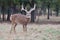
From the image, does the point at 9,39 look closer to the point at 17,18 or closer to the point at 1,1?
the point at 17,18

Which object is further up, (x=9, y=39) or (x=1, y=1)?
(x=1, y=1)

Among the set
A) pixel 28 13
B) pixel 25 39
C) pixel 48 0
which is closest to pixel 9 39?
pixel 25 39

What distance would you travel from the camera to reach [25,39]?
959 cm

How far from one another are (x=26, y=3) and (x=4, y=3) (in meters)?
2.77

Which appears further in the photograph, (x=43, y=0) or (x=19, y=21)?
(x=43, y=0)

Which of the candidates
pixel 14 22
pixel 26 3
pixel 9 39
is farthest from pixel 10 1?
pixel 9 39

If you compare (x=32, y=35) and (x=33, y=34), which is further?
(x=33, y=34)

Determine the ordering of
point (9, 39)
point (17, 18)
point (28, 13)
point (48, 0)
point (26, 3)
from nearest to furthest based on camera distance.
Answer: point (9, 39) → point (28, 13) → point (17, 18) → point (48, 0) → point (26, 3)

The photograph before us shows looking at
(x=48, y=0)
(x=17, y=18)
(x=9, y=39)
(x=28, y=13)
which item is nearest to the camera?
(x=9, y=39)

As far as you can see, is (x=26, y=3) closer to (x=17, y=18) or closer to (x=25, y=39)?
(x=17, y=18)

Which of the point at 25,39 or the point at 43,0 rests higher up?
the point at 43,0

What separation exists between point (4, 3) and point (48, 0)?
5.34 metres

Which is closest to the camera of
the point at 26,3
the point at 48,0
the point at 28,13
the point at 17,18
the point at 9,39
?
the point at 9,39

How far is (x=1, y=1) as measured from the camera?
82.8ft
